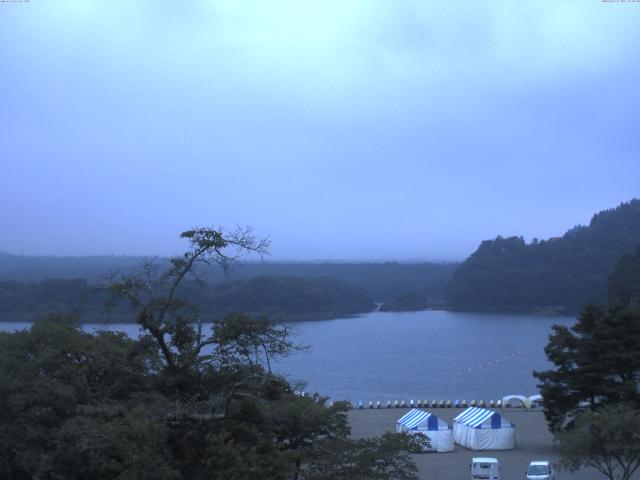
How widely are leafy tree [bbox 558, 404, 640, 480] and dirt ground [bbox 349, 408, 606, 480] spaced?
4.54 feet

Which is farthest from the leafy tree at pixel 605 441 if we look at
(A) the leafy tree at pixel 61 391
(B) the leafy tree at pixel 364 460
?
(A) the leafy tree at pixel 61 391

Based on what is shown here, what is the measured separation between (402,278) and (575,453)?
7601cm

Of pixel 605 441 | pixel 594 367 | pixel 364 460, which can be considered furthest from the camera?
pixel 594 367

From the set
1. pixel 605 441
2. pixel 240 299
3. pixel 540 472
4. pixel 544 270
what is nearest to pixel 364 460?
pixel 605 441

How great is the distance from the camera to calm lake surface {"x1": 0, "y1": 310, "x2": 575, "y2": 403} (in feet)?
95.3

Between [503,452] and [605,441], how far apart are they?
220 inches

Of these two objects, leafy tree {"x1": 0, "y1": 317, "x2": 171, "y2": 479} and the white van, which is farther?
the white van

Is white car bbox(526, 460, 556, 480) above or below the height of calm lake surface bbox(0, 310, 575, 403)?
above

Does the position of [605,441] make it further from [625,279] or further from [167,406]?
[625,279]

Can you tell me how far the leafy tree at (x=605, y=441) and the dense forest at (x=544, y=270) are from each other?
49817 millimetres

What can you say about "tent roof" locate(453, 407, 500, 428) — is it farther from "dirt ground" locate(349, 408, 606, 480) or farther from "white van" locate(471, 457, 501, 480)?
"white van" locate(471, 457, 501, 480)

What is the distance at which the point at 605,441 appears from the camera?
32.9 feet

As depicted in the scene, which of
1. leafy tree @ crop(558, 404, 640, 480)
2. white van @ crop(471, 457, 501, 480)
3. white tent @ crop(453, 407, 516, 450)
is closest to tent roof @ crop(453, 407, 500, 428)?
white tent @ crop(453, 407, 516, 450)

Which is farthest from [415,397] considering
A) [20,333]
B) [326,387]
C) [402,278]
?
[402,278]
